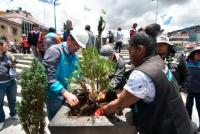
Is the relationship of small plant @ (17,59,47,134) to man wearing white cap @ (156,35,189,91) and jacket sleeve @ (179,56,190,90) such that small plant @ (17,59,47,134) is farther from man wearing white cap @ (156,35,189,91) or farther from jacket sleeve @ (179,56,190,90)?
jacket sleeve @ (179,56,190,90)

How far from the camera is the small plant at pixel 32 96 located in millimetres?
3689

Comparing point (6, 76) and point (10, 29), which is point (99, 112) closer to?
point (6, 76)

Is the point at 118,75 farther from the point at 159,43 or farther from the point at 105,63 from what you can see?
the point at 105,63

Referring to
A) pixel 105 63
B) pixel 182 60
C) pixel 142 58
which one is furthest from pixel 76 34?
pixel 182 60

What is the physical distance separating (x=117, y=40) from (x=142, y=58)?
12.9m

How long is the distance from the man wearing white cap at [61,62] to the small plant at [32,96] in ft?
0.72

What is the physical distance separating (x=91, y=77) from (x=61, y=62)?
65 cm

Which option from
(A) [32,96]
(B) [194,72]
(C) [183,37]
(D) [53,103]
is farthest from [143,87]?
(C) [183,37]

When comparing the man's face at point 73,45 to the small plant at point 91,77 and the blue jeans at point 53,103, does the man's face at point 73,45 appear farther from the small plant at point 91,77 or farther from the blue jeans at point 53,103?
the blue jeans at point 53,103

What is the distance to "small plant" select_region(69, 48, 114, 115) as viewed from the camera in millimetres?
2816

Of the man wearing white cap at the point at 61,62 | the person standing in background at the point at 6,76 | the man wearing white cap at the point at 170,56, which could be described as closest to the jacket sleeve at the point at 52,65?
the man wearing white cap at the point at 61,62

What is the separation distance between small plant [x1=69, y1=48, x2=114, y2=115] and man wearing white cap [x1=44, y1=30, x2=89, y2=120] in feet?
0.76

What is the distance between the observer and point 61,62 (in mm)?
3375

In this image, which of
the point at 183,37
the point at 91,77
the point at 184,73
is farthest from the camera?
the point at 183,37
